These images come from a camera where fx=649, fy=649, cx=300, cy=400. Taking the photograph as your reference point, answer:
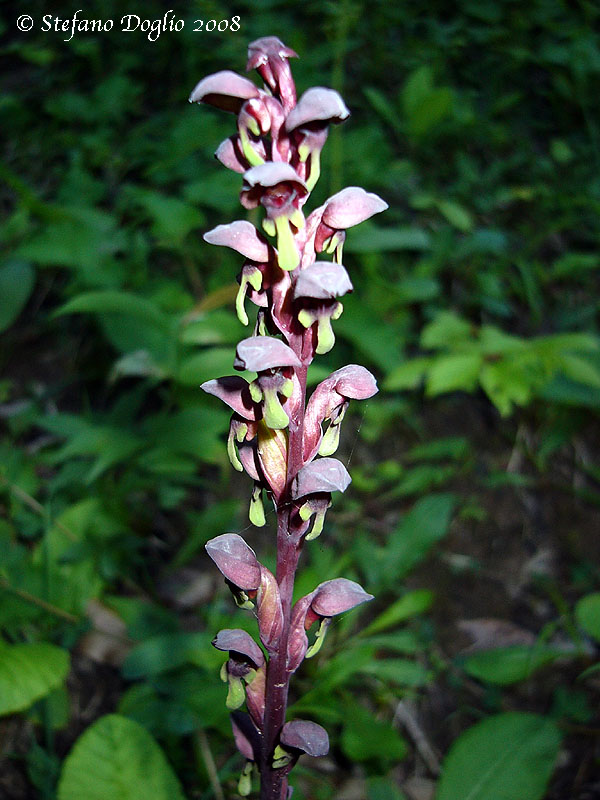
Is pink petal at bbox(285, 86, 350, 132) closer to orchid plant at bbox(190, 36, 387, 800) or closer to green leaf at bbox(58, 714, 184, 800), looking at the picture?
orchid plant at bbox(190, 36, 387, 800)

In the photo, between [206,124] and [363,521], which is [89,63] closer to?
[206,124]

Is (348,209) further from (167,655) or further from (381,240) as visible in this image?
(381,240)

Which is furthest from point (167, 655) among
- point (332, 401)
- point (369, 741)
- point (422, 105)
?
point (422, 105)

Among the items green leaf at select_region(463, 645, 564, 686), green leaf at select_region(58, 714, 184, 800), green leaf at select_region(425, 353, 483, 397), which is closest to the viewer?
green leaf at select_region(58, 714, 184, 800)

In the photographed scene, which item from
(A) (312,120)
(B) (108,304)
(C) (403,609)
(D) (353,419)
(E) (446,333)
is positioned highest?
(A) (312,120)

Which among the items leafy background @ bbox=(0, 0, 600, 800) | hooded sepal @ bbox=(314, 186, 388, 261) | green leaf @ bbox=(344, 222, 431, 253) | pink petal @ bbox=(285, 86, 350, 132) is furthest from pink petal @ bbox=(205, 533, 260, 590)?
green leaf @ bbox=(344, 222, 431, 253)

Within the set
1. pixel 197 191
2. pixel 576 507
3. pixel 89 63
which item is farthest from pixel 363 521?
pixel 89 63

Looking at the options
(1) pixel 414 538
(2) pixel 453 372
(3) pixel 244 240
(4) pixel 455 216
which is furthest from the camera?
(4) pixel 455 216
